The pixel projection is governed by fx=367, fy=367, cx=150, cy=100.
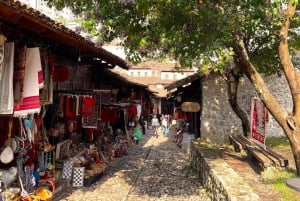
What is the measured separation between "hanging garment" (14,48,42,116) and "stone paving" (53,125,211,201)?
3.15 meters

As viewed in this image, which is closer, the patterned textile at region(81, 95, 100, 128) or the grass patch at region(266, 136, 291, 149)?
the patterned textile at region(81, 95, 100, 128)

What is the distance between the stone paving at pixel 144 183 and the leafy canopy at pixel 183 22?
3628 millimetres

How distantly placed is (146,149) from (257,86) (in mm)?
11057

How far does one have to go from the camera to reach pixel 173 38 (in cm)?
703

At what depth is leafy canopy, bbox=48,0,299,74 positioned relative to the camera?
703 centimetres

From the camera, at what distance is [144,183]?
10883 mm

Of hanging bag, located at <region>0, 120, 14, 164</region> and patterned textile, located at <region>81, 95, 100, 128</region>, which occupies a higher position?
patterned textile, located at <region>81, 95, 100, 128</region>

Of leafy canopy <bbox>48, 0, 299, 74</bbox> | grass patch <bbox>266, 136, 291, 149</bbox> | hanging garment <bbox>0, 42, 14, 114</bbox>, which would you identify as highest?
leafy canopy <bbox>48, 0, 299, 74</bbox>

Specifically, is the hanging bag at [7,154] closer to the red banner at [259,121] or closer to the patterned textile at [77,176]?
the patterned textile at [77,176]

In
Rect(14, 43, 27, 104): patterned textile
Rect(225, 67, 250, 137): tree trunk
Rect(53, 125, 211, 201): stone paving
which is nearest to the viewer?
Rect(14, 43, 27, 104): patterned textile

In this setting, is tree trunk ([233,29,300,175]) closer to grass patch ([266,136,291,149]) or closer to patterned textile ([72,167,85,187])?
patterned textile ([72,167,85,187])

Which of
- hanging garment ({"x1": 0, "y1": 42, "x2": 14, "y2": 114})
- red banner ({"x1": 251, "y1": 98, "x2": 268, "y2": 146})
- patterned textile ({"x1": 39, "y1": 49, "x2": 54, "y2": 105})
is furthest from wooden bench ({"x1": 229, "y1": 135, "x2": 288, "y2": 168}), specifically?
hanging garment ({"x1": 0, "y1": 42, "x2": 14, "y2": 114})

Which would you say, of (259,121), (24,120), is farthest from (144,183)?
(24,120)

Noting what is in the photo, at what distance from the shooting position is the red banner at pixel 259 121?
9.73 meters
